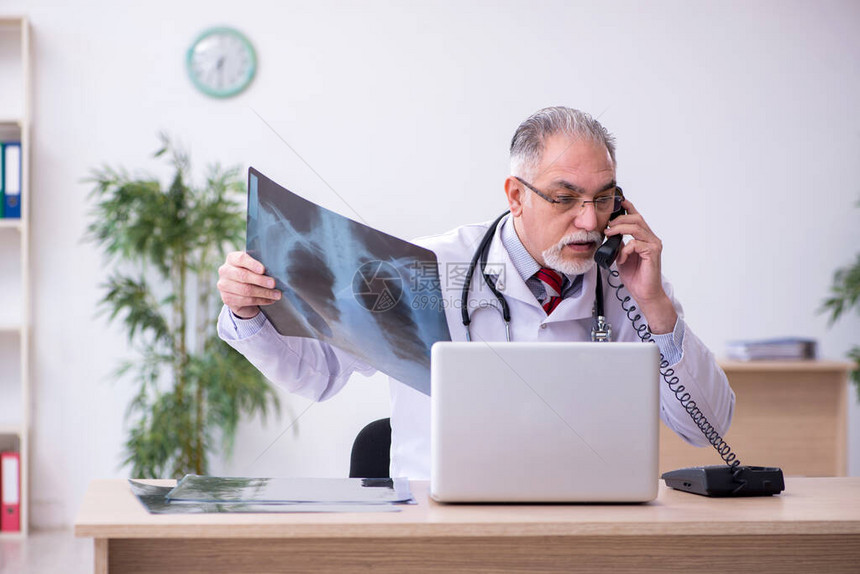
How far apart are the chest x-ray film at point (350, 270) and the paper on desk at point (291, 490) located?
0.60 feet

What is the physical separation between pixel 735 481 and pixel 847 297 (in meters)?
2.91

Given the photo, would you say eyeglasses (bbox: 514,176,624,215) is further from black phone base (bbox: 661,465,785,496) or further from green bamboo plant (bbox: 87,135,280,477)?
green bamboo plant (bbox: 87,135,280,477)

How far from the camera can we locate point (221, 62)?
3.87 m

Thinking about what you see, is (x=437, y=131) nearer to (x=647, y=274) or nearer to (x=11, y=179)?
(x=11, y=179)

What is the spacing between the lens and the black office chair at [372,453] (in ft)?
5.94

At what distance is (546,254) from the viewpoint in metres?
1.76

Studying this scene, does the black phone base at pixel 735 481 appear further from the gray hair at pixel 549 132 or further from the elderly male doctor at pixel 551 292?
the gray hair at pixel 549 132

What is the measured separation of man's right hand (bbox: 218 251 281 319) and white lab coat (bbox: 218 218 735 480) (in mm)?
207

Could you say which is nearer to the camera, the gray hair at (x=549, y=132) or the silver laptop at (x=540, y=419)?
the silver laptop at (x=540, y=419)

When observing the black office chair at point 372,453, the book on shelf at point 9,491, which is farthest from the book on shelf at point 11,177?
the black office chair at point 372,453

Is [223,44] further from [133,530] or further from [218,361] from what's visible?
[133,530]

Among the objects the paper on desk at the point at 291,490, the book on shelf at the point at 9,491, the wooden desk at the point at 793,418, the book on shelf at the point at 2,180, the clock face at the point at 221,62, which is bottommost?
the book on shelf at the point at 9,491

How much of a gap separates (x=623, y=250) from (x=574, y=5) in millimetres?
2706

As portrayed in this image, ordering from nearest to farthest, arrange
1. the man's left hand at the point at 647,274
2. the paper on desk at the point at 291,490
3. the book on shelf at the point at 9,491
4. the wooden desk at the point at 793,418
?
1. the paper on desk at the point at 291,490
2. the man's left hand at the point at 647,274
3. the wooden desk at the point at 793,418
4. the book on shelf at the point at 9,491
